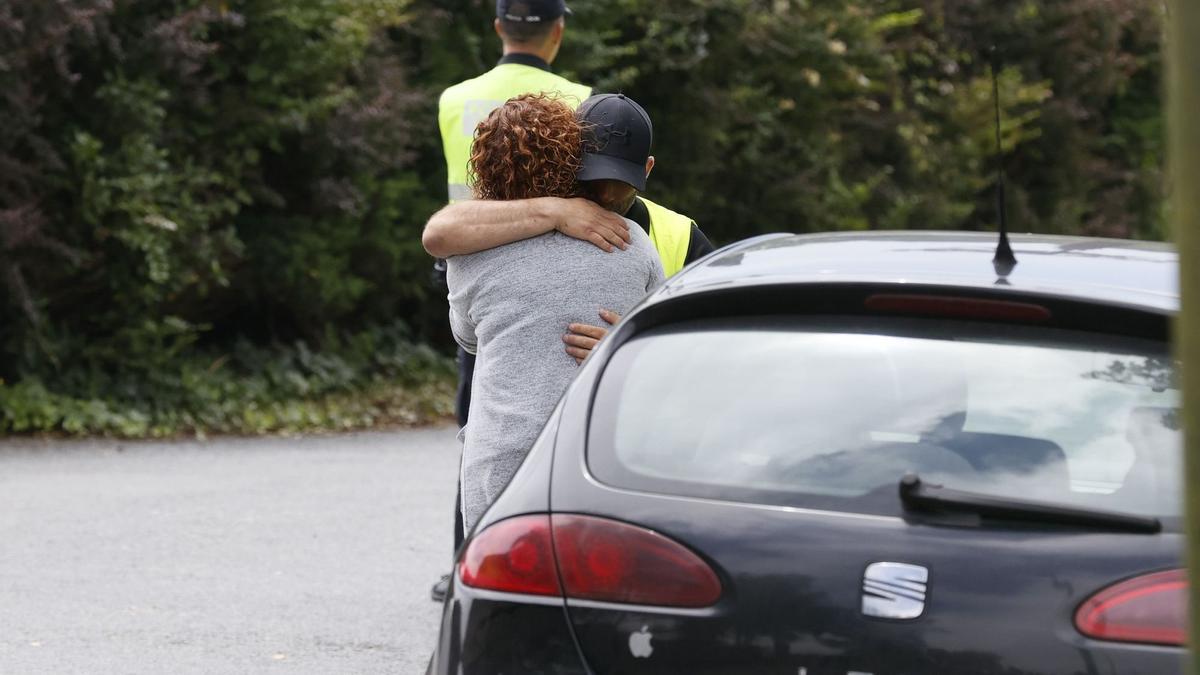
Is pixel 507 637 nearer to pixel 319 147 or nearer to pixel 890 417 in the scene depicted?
pixel 890 417

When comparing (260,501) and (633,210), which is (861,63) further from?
(633,210)

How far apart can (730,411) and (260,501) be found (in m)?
5.91

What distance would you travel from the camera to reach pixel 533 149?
4.05 m

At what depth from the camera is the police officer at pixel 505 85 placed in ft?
18.7

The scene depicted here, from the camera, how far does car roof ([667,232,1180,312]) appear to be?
308 cm

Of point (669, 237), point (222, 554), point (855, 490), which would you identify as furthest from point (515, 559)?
point (222, 554)

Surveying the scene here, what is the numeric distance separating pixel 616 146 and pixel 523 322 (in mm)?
470

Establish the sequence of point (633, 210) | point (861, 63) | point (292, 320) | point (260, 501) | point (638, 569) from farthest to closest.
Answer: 1. point (861, 63)
2. point (292, 320)
3. point (260, 501)
4. point (633, 210)
5. point (638, 569)

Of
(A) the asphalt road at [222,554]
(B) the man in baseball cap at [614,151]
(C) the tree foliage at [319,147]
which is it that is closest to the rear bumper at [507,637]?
(B) the man in baseball cap at [614,151]

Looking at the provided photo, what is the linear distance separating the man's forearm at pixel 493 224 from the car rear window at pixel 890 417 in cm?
81

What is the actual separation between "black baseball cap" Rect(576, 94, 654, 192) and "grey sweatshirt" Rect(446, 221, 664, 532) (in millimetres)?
170

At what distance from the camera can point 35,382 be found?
34.5 ft

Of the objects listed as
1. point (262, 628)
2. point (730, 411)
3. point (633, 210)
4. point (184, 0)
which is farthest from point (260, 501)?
point (730, 411)

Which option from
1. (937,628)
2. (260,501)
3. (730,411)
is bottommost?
(260,501)
